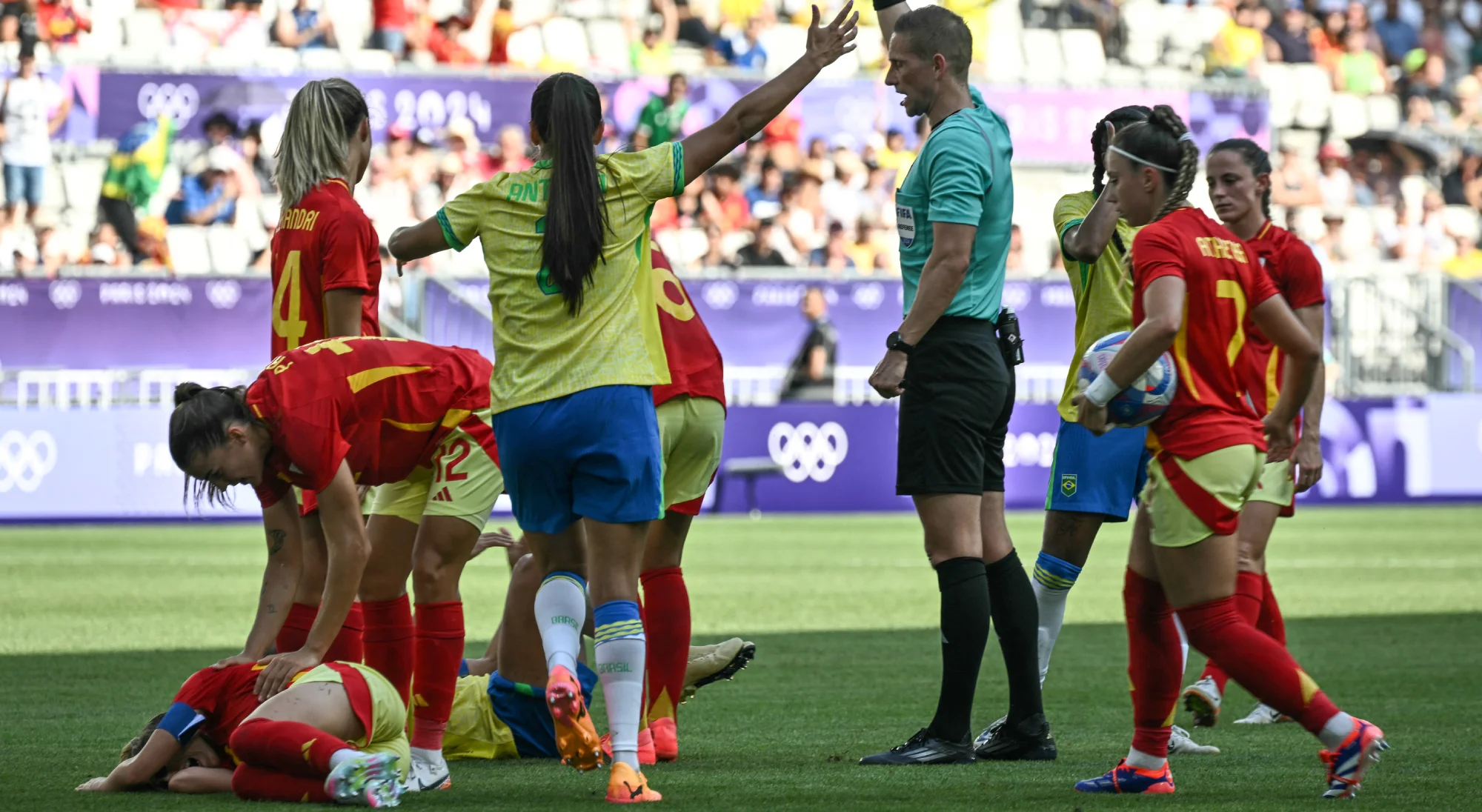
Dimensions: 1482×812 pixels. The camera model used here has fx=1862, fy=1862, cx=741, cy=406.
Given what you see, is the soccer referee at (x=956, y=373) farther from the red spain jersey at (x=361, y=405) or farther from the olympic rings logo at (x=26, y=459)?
the olympic rings logo at (x=26, y=459)

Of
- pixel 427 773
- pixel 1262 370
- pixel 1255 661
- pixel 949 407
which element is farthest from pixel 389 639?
pixel 1262 370

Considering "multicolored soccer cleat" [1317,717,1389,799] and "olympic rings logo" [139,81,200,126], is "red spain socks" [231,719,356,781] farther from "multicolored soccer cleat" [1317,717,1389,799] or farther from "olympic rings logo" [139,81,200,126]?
"olympic rings logo" [139,81,200,126]

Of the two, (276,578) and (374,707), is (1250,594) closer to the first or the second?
(374,707)

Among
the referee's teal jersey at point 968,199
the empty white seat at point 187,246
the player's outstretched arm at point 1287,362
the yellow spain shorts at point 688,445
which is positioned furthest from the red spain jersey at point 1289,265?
the empty white seat at point 187,246

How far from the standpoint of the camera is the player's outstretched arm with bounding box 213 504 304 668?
510 cm

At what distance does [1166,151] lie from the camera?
5.05 meters

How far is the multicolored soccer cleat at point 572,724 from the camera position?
14.9 feet

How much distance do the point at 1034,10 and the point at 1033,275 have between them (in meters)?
5.91

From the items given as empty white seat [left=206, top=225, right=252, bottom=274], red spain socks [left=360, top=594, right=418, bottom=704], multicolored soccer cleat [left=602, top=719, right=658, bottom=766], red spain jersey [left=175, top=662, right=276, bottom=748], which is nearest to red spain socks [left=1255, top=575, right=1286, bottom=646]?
multicolored soccer cleat [left=602, top=719, right=658, bottom=766]

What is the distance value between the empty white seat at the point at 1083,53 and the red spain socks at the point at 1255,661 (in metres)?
22.0

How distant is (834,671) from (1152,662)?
322cm

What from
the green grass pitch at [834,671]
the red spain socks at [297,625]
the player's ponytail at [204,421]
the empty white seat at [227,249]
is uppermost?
the empty white seat at [227,249]

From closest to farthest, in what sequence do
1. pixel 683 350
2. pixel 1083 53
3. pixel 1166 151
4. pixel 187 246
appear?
pixel 1166 151 → pixel 683 350 → pixel 187 246 → pixel 1083 53

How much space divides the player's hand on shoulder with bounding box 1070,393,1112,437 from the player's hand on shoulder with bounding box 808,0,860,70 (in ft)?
3.82
